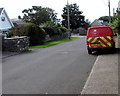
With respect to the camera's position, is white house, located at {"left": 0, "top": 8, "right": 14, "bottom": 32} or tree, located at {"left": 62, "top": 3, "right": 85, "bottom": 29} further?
tree, located at {"left": 62, "top": 3, "right": 85, "bottom": 29}

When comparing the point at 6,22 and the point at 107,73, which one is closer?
the point at 107,73

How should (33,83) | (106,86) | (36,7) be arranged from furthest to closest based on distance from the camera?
(36,7)
(33,83)
(106,86)

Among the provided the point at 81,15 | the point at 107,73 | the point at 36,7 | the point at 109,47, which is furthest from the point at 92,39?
the point at 81,15

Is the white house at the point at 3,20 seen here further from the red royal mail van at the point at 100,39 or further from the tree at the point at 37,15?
the red royal mail van at the point at 100,39

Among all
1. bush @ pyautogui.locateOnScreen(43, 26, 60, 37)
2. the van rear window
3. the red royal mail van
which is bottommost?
bush @ pyautogui.locateOnScreen(43, 26, 60, 37)

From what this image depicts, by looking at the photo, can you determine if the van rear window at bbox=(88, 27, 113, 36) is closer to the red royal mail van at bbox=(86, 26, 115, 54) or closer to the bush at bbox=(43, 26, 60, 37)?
the red royal mail van at bbox=(86, 26, 115, 54)

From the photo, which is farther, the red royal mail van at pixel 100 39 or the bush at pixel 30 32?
the bush at pixel 30 32

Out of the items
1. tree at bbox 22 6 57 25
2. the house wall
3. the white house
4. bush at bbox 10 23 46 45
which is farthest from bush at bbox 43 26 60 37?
tree at bbox 22 6 57 25

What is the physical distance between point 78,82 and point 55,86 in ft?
2.83

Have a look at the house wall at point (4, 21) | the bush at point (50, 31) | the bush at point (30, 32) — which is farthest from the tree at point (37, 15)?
the bush at point (30, 32)

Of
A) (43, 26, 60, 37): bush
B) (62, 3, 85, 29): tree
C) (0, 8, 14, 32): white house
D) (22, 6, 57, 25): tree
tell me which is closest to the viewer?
(43, 26, 60, 37): bush

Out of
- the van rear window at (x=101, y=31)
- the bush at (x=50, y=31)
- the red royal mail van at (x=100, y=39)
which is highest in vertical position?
the van rear window at (x=101, y=31)

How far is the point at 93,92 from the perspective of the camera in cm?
609

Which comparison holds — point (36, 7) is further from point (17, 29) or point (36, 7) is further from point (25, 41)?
point (25, 41)
